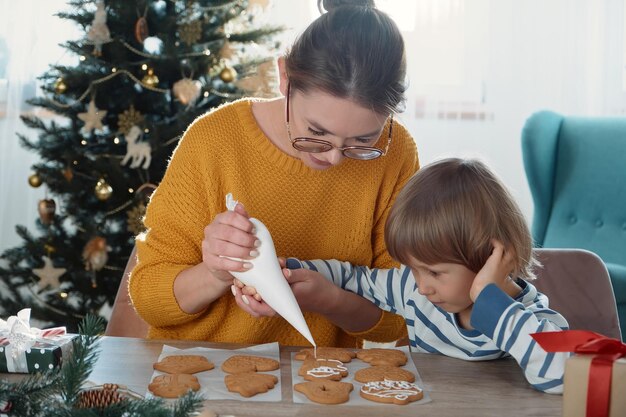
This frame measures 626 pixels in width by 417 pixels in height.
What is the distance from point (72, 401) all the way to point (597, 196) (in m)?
→ 3.77

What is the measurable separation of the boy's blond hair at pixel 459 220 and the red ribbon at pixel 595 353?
0.38 metres

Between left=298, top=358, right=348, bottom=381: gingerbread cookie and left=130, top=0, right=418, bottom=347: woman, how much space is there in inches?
7.6

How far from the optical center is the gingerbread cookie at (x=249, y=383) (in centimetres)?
129

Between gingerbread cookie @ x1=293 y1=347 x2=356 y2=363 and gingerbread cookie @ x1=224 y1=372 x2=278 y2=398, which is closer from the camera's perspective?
gingerbread cookie @ x1=224 y1=372 x2=278 y2=398

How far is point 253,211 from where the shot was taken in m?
1.82

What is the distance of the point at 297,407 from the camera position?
127cm

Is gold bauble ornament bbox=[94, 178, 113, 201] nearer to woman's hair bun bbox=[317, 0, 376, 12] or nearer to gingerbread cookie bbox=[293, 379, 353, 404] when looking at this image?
woman's hair bun bbox=[317, 0, 376, 12]

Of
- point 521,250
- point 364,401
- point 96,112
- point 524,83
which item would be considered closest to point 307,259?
point 521,250

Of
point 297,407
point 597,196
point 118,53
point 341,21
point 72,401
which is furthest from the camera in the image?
point 597,196

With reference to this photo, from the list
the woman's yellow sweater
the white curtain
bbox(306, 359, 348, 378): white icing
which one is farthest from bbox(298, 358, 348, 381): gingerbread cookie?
the white curtain

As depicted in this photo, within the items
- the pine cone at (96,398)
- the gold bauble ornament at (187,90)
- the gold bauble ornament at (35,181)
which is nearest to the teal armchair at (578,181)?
the gold bauble ornament at (187,90)

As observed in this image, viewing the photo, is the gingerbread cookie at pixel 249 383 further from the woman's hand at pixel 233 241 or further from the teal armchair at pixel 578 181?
the teal armchair at pixel 578 181

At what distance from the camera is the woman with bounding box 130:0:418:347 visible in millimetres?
1548

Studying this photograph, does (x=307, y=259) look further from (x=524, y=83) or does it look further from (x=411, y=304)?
(x=524, y=83)
